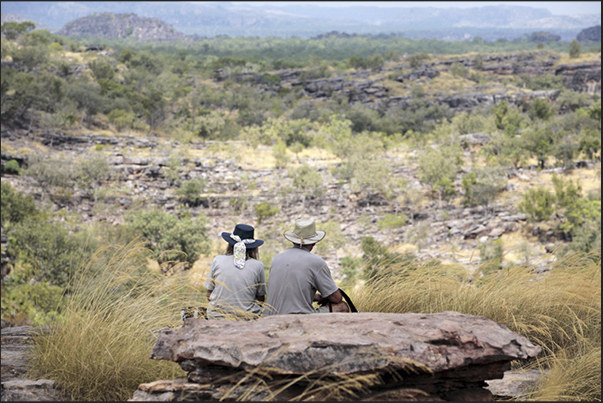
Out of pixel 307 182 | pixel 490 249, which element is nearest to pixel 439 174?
pixel 307 182

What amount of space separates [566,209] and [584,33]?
177839 mm

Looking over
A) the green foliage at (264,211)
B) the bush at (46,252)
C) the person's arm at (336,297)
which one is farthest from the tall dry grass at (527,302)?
the green foliage at (264,211)

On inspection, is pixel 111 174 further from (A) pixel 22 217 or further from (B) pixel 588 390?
(B) pixel 588 390

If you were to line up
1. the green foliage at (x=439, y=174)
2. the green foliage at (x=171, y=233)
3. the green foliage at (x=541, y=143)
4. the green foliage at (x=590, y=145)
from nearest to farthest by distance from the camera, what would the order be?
1. the green foliage at (x=171, y=233)
2. the green foliage at (x=439, y=174)
3. the green foliage at (x=590, y=145)
4. the green foliage at (x=541, y=143)

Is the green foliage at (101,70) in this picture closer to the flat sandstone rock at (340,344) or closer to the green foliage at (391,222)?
the green foliage at (391,222)

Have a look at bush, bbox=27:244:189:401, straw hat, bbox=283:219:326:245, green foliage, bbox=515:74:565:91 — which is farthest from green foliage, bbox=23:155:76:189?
green foliage, bbox=515:74:565:91

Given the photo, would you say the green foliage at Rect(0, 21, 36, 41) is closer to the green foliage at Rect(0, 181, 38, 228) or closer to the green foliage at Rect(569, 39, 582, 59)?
the green foliage at Rect(0, 181, 38, 228)

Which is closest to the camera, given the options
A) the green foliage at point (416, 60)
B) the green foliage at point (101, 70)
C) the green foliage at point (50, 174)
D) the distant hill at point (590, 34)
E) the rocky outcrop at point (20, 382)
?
the rocky outcrop at point (20, 382)

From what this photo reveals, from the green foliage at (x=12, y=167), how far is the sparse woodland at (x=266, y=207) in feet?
0.36

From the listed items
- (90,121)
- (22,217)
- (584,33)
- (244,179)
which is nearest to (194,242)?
(22,217)

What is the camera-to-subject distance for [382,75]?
71.1 metres

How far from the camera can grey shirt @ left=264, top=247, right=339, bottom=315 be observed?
9.29 ft

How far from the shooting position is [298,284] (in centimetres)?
284

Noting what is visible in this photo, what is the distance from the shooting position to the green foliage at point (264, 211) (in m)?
22.8
